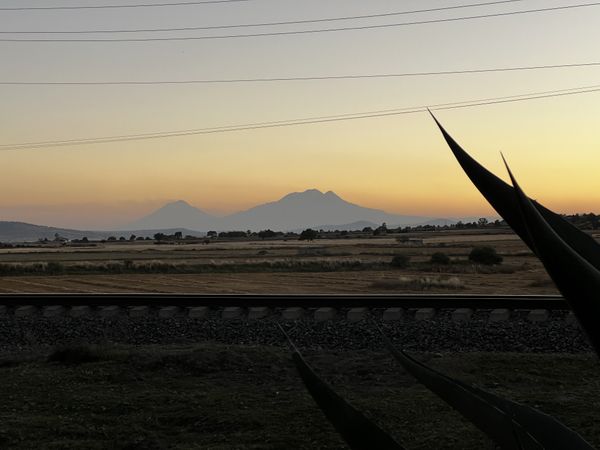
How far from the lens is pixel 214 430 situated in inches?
255

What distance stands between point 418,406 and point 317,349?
3.65 meters

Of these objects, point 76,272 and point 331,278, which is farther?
point 76,272

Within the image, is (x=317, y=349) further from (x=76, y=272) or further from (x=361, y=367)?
(x=76, y=272)

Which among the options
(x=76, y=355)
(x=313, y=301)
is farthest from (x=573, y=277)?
(x=313, y=301)

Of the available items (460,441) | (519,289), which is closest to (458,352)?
(460,441)

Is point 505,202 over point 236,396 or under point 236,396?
over

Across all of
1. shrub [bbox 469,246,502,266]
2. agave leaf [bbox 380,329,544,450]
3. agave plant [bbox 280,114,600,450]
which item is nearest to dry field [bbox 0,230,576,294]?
shrub [bbox 469,246,502,266]

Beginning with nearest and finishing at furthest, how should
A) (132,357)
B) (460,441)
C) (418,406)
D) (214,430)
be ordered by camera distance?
(460,441) → (214,430) → (418,406) → (132,357)

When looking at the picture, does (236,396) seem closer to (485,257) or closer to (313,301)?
(313,301)

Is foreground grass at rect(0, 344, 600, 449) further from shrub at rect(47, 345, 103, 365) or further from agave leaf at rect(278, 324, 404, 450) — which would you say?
agave leaf at rect(278, 324, 404, 450)

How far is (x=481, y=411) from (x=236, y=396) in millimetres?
6747

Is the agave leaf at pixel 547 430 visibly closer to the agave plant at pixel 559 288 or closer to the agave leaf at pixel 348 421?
the agave plant at pixel 559 288

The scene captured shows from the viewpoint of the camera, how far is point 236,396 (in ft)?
25.1

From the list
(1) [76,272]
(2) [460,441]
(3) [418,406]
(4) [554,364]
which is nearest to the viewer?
(2) [460,441]
